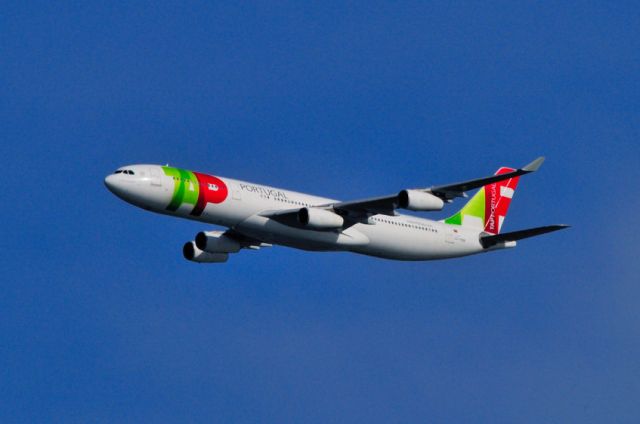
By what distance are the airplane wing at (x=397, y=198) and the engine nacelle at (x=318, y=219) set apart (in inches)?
41.1

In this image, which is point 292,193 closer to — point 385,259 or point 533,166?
point 385,259

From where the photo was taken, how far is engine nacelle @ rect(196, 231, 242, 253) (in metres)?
72.8

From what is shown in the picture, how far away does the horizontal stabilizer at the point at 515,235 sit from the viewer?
230 feet

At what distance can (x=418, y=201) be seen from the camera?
6519 cm

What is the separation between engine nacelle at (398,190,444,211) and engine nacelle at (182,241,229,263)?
12.7 meters

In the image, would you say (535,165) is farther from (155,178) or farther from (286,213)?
(155,178)

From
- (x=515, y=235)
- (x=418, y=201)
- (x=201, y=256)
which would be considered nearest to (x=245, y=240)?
(x=201, y=256)

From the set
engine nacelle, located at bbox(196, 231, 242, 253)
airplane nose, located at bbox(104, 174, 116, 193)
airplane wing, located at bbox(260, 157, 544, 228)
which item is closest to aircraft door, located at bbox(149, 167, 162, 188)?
airplane nose, located at bbox(104, 174, 116, 193)

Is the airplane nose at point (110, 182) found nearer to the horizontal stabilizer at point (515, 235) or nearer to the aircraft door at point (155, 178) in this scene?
the aircraft door at point (155, 178)

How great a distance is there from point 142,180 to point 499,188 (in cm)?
2713

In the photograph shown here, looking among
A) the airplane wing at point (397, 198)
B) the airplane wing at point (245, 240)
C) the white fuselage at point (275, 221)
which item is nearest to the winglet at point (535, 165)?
the airplane wing at point (397, 198)

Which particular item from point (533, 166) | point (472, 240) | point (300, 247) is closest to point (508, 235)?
point (472, 240)

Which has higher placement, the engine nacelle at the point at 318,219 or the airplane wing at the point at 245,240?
the airplane wing at the point at 245,240

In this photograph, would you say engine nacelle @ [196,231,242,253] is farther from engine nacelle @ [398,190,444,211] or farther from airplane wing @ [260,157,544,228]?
engine nacelle @ [398,190,444,211]
